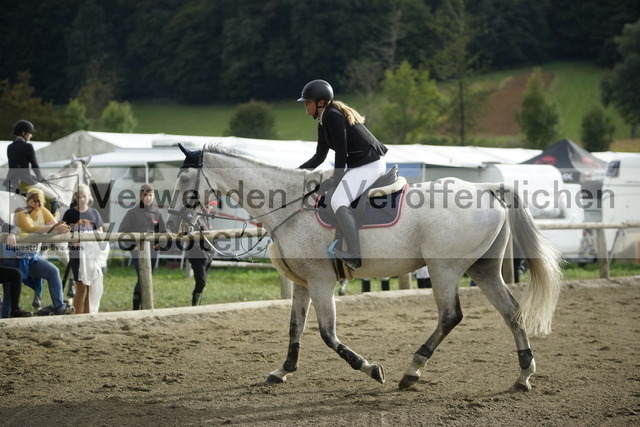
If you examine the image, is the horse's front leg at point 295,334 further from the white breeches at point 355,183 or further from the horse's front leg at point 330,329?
the white breeches at point 355,183

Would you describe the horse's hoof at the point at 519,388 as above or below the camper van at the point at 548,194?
below

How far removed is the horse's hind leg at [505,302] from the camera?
5.93m

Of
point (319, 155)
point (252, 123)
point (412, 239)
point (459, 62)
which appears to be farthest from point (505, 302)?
point (252, 123)

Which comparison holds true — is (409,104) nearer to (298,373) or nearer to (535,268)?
(535,268)

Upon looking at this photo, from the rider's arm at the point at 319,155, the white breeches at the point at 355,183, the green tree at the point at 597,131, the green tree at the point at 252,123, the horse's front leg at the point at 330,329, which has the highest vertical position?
the green tree at the point at 252,123

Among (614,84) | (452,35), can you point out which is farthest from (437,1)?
(452,35)

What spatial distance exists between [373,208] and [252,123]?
147 ft

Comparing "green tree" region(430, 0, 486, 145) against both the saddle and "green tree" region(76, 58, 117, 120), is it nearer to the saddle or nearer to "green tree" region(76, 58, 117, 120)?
"green tree" region(76, 58, 117, 120)

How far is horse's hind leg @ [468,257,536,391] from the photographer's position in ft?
19.5

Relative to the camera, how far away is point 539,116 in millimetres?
44281

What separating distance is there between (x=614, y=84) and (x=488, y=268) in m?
51.5

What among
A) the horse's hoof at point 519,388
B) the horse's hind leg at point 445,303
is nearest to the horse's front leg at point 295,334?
the horse's hind leg at point 445,303

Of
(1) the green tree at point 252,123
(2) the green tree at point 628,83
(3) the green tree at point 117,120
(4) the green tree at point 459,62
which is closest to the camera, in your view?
(4) the green tree at point 459,62

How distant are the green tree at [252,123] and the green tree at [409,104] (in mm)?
10965
